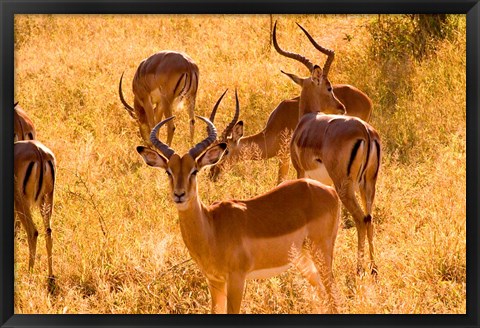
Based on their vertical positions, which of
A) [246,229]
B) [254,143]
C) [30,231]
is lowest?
[30,231]

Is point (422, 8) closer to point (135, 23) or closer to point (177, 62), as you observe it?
point (177, 62)

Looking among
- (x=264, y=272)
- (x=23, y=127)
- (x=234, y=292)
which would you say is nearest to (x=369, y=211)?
(x=264, y=272)

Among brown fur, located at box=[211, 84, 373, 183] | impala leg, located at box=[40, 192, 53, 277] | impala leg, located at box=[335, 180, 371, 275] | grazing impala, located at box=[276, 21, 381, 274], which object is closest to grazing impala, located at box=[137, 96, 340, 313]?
grazing impala, located at box=[276, 21, 381, 274]

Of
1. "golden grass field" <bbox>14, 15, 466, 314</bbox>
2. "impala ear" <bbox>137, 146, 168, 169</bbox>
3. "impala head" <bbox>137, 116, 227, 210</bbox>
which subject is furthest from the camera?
"golden grass field" <bbox>14, 15, 466, 314</bbox>

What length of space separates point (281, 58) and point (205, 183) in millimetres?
5623

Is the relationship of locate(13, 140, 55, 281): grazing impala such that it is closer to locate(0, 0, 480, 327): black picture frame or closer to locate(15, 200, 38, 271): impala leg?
locate(15, 200, 38, 271): impala leg

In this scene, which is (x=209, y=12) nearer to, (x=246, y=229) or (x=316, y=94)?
(x=246, y=229)

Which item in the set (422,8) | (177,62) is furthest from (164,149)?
(177,62)

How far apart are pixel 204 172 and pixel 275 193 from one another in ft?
12.2

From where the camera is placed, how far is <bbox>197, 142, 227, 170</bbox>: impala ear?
18.5ft

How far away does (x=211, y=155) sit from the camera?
224 inches

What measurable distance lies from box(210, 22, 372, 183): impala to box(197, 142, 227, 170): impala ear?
10.8 ft

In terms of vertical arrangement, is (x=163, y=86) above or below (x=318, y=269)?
above

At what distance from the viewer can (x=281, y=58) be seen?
13984 millimetres
